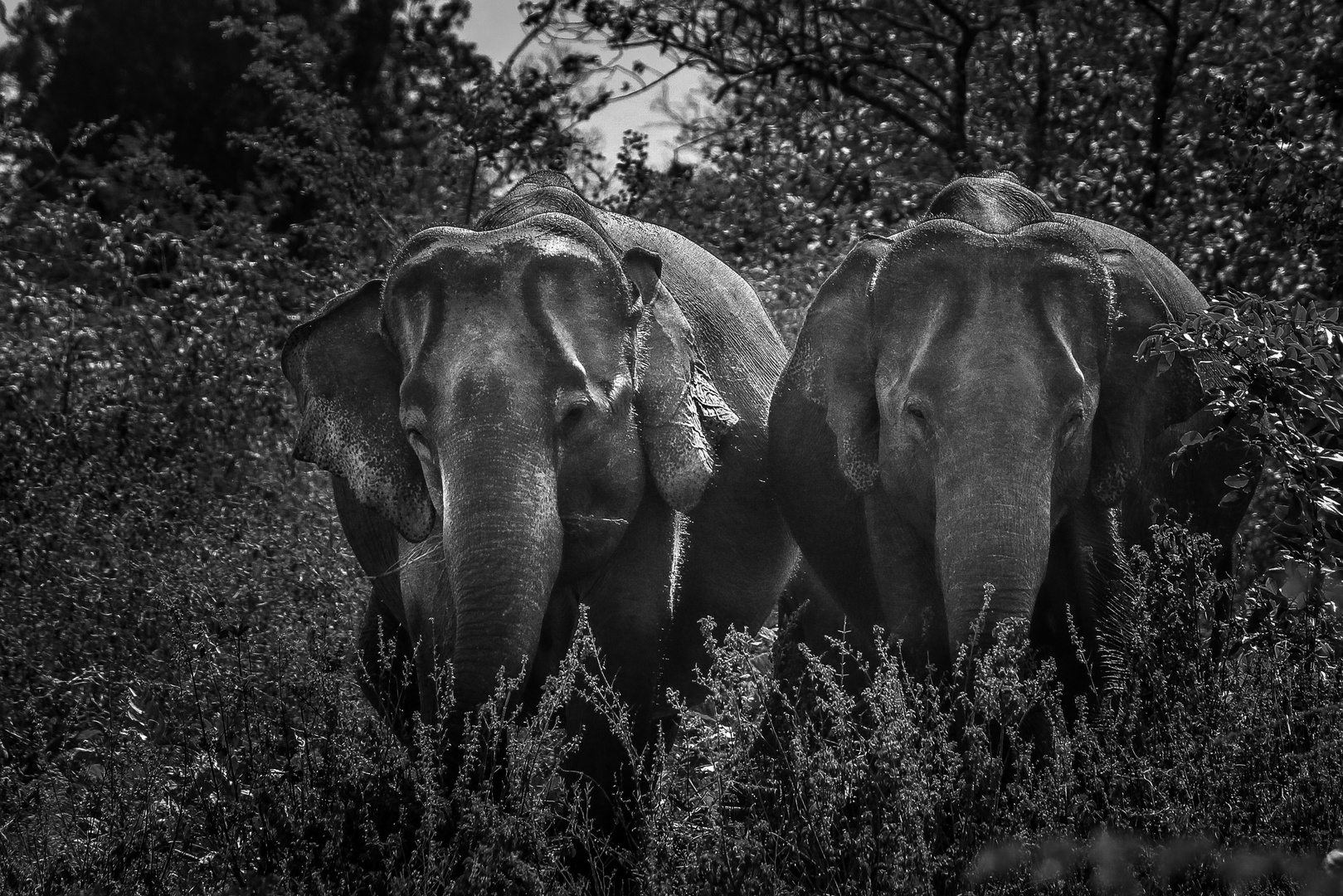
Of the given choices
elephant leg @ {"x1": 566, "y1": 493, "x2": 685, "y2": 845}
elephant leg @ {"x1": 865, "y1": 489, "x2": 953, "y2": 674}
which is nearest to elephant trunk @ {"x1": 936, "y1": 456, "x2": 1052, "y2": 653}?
elephant leg @ {"x1": 865, "y1": 489, "x2": 953, "y2": 674}

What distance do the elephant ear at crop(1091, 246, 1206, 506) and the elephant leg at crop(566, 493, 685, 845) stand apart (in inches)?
57.2

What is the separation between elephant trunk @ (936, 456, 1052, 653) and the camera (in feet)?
18.2

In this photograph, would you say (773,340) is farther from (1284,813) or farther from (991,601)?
(1284,813)


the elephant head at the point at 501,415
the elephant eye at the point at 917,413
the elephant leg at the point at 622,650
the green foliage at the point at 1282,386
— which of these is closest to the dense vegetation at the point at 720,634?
the green foliage at the point at 1282,386

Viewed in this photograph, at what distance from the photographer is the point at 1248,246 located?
9.98m

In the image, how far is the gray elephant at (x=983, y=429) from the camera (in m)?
5.75

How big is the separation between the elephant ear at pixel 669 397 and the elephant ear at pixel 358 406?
77 centimetres

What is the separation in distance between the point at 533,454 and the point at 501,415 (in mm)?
149

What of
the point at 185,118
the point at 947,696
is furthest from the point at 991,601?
the point at 185,118

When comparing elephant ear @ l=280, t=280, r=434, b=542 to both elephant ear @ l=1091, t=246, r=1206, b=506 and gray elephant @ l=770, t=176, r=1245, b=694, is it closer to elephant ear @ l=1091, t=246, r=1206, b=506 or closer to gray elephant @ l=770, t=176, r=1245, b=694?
gray elephant @ l=770, t=176, r=1245, b=694

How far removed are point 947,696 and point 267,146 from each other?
8765 millimetres

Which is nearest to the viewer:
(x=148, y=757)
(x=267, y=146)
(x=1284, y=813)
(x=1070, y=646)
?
(x=1284, y=813)

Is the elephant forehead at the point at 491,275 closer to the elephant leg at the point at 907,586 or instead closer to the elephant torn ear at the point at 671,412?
the elephant torn ear at the point at 671,412

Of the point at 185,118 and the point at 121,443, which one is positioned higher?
the point at 185,118
